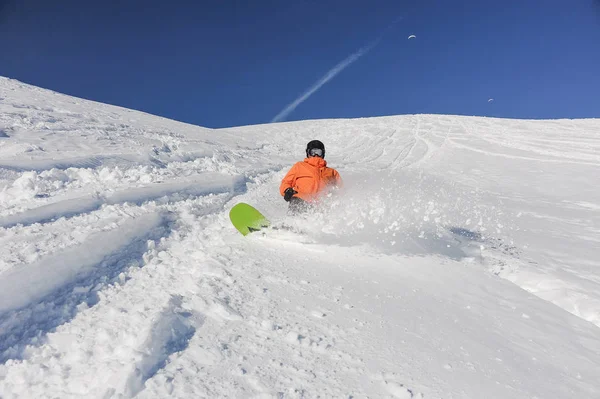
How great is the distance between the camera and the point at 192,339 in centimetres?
230

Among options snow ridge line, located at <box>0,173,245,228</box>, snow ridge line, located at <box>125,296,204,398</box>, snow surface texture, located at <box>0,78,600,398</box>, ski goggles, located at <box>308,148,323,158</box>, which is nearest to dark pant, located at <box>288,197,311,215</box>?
snow surface texture, located at <box>0,78,600,398</box>

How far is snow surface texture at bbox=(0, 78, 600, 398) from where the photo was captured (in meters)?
2.11

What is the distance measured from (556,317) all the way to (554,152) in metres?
12.8

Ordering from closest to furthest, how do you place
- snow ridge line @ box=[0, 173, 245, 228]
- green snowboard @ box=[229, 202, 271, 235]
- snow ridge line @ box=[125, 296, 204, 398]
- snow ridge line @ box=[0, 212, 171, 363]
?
snow ridge line @ box=[125, 296, 204, 398] < snow ridge line @ box=[0, 212, 171, 363] < snow ridge line @ box=[0, 173, 245, 228] < green snowboard @ box=[229, 202, 271, 235]

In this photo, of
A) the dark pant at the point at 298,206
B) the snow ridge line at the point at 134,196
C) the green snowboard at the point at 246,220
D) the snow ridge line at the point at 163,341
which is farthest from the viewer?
the dark pant at the point at 298,206

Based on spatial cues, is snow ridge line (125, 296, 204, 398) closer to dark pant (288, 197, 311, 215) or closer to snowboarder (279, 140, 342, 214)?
dark pant (288, 197, 311, 215)

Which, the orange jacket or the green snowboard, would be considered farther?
the orange jacket

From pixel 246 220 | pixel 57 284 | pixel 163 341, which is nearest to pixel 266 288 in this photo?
pixel 163 341

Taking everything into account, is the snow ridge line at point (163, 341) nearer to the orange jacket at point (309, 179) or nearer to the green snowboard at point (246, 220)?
the green snowboard at point (246, 220)

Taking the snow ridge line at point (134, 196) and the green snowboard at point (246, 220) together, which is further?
the green snowboard at point (246, 220)

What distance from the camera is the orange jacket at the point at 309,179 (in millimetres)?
5781

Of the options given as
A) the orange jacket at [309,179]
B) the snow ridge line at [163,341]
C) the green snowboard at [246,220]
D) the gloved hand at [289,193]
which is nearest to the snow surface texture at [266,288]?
the snow ridge line at [163,341]

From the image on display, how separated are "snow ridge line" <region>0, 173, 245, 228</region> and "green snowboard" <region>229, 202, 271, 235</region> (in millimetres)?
1154

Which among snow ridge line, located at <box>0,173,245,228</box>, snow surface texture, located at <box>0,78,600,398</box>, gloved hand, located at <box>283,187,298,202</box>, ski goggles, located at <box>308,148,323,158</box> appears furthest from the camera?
ski goggles, located at <box>308,148,323,158</box>
